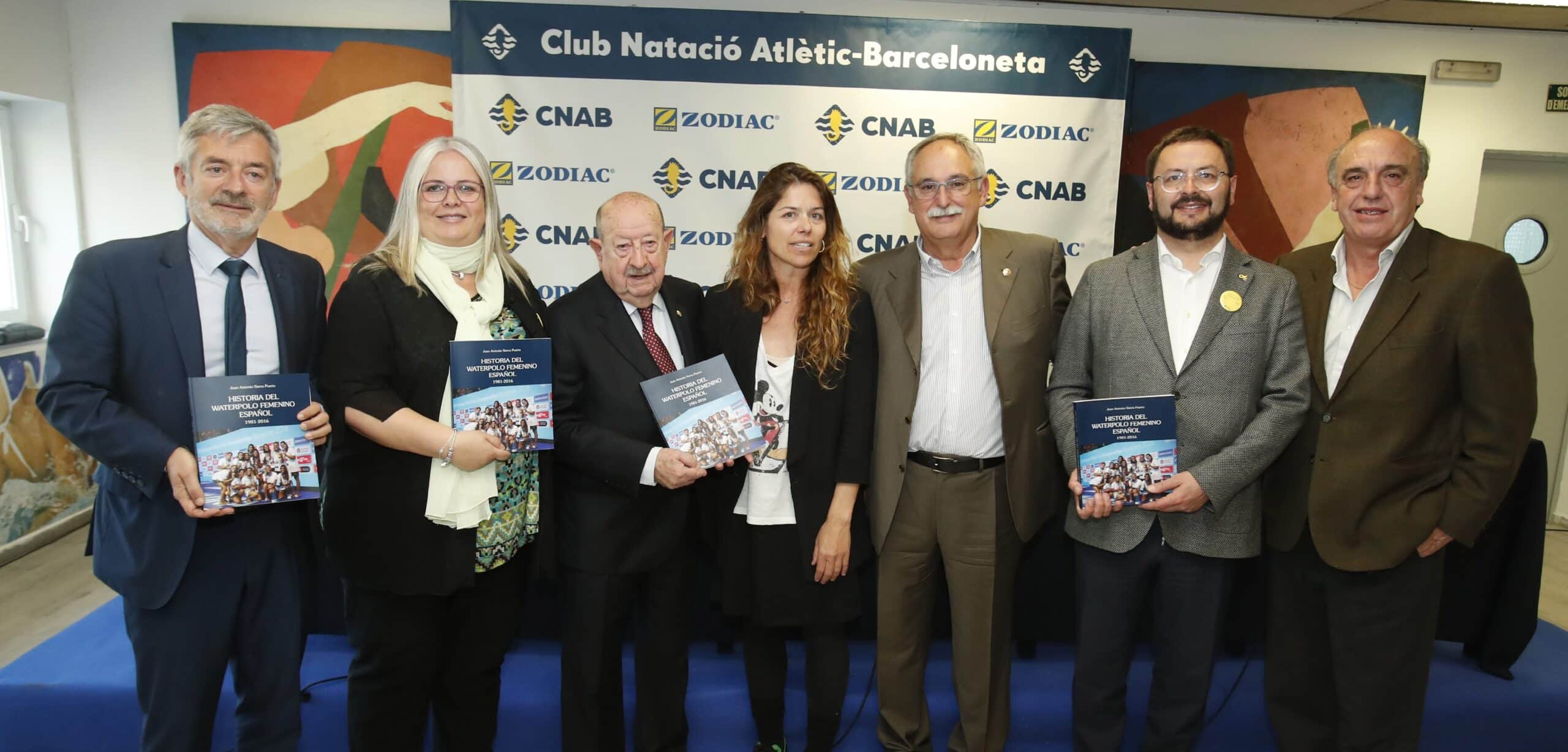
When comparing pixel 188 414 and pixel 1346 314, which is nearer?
pixel 188 414

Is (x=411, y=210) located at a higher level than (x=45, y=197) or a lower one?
lower

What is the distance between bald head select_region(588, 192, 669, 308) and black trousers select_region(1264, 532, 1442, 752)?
72.8 inches

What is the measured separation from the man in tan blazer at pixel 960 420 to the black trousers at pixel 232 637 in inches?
58.0

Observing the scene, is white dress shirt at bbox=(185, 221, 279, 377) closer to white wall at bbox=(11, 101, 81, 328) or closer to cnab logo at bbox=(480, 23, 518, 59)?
cnab logo at bbox=(480, 23, 518, 59)

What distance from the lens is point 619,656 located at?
2094 mm

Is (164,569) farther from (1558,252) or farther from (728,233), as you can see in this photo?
(1558,252)

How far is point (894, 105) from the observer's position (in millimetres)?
4270

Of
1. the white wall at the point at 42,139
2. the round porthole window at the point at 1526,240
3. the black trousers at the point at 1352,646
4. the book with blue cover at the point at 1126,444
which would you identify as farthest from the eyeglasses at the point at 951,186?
the round porthole window at the point at 1526,240

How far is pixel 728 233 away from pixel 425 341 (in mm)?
2646

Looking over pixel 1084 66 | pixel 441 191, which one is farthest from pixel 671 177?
pixel 441 191

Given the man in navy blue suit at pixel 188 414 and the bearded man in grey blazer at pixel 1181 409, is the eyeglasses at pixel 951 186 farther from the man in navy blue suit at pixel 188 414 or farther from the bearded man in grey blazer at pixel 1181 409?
the man in navy blue suit at pixel 188 414

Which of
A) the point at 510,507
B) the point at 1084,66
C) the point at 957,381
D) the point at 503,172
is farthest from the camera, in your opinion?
the point at 1084,66

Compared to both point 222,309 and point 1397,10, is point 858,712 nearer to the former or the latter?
point 222,309

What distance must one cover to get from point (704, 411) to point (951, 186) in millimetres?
898
